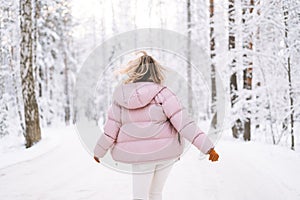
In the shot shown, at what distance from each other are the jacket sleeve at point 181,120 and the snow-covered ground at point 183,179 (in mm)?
1985

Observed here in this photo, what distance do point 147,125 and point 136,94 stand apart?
1.06 feet

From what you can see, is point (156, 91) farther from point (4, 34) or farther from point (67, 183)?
point (4, 34)

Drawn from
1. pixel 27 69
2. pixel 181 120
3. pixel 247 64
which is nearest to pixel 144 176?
pixel 181 120

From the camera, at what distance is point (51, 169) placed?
8.05 metres

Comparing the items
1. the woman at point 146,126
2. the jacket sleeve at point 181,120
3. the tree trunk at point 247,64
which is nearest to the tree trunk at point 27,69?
the tree trunk at point 247,64

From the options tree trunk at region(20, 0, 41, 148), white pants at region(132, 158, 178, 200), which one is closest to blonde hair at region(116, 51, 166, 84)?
white pants at region(132, 158, 178, 200)

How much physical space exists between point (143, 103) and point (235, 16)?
10209mm

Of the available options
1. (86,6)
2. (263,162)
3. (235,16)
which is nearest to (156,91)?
(263,162)

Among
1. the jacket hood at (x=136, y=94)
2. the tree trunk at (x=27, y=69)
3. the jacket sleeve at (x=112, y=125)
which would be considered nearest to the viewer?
the jacket hood at (x=136, y=94)

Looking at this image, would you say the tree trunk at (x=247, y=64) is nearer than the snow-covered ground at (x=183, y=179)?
No

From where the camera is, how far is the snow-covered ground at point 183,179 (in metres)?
5.35

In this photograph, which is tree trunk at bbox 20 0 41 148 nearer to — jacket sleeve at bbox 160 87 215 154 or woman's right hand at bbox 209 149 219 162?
jacket sleeve at bbox 160 87 215 154

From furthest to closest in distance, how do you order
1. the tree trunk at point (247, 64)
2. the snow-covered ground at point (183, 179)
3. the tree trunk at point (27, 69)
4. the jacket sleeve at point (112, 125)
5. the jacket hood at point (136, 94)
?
the tree trunk at point (27, 69) < the tree trunk at point (247, 64) < the snow-covered ground at point (183, 179) < the jacket sleeve at point (112, 125) < the jacket hood at point (136, 94)

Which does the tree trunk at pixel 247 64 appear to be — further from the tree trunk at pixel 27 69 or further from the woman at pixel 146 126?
the woman at pixel 146 126
